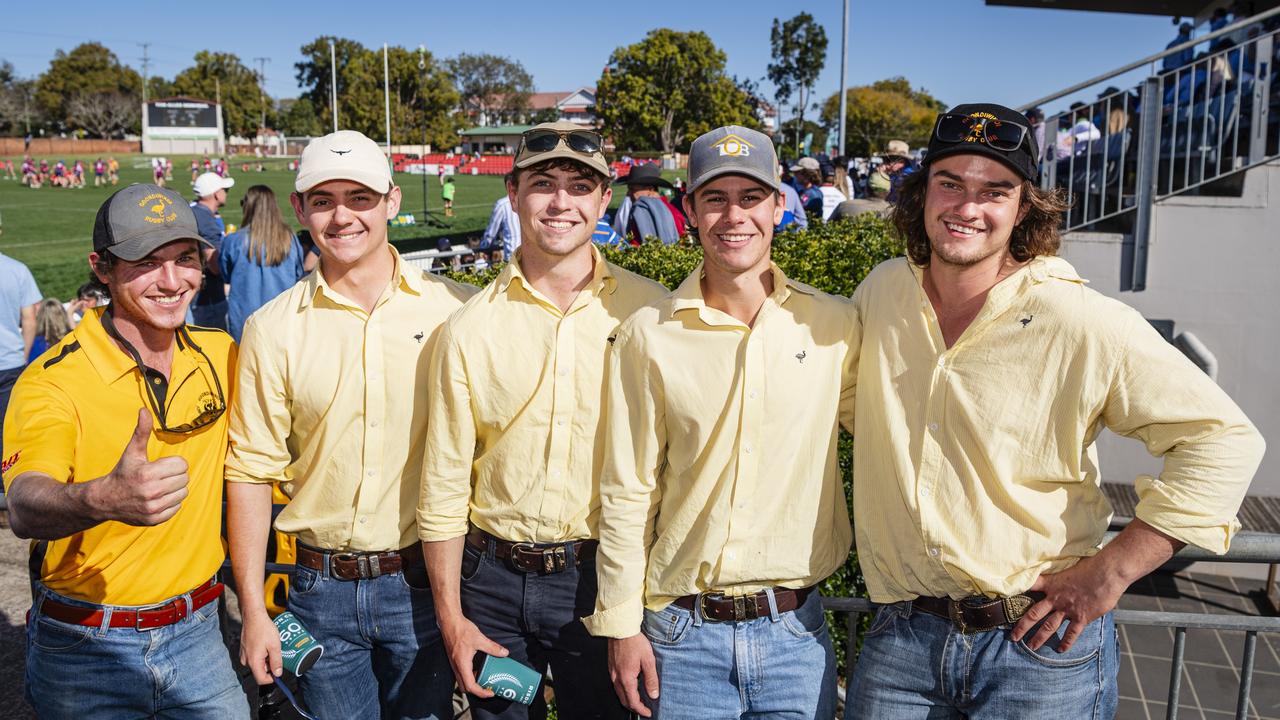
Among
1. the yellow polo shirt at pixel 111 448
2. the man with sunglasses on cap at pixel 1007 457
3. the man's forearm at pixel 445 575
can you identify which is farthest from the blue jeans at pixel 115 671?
the man with sunglasses on cap at pixel 1007 457

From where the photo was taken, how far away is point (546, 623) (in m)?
2.81

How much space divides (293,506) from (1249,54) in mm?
9972

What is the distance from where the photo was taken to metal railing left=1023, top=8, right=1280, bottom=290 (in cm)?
796

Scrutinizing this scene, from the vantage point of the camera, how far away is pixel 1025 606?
2.40 m

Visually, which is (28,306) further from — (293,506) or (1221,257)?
(1221,257)

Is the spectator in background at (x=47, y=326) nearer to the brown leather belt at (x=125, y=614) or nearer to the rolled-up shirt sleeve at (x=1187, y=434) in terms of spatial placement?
the brown leather belt at (x=125, y=614)

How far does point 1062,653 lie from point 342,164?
2.64 meters

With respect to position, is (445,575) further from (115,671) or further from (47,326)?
(47,326)

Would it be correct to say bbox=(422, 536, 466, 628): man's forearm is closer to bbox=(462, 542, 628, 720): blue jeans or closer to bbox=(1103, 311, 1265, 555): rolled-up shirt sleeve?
bbox=(462, 542, 628, 720): blue jeans

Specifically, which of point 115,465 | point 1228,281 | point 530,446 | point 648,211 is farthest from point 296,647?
point 1228,281

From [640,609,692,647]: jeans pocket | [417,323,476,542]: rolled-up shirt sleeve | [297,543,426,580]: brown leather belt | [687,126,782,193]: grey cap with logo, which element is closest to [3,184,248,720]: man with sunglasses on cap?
[297,543,426,580]: brown leather belt

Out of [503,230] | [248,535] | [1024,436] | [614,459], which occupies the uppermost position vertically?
[503,230]

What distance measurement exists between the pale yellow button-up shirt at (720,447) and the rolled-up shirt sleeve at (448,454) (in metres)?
0.48

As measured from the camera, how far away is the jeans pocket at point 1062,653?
2379mm
